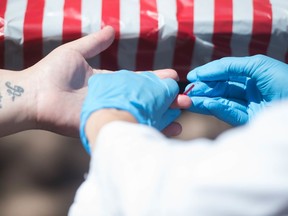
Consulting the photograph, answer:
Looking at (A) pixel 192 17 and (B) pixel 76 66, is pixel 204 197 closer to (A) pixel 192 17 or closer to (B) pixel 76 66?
(B) pixel 76 66

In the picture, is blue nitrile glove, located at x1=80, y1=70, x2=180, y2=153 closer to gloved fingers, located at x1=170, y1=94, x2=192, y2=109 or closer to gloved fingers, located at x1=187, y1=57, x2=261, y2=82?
gloved fingers, located at x1=170, y1=94, x2=192, y2=109

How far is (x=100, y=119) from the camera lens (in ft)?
2.22

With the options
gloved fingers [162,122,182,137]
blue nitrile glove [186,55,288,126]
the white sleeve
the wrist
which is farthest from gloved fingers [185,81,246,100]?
the white sleeve

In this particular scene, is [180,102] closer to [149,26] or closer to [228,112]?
[228,112]

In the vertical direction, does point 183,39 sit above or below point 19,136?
above

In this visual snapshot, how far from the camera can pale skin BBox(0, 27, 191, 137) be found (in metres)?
1.01

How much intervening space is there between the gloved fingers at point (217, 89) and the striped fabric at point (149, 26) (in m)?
0.27

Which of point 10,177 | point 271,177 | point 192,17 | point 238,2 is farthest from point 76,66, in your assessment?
point 10,177

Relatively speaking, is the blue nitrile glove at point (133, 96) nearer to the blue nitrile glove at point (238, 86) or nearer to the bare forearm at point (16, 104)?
the blue nitrile glove at point (238, 86)

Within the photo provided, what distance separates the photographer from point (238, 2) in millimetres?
1305

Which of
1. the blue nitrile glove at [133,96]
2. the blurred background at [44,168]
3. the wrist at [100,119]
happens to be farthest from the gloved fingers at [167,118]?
the blurred background at [44,168]

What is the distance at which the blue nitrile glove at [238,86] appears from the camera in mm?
994

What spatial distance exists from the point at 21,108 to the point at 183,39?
0.54 meters

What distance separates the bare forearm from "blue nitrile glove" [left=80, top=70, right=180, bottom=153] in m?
0.23
